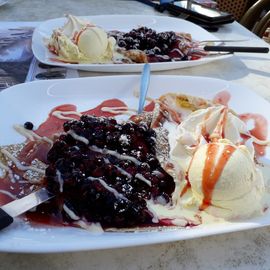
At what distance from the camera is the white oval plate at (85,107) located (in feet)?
1.95

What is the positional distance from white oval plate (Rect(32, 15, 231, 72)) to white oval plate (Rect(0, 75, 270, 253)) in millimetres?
101

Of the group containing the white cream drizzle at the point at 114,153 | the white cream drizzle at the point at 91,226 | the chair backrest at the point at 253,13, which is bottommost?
the chair backrest at the point at 253,13

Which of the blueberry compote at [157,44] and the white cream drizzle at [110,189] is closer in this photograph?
the white cream drizzle at [110,189]

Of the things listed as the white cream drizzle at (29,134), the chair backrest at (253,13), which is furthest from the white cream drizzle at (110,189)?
the chair backrest at (253,13)

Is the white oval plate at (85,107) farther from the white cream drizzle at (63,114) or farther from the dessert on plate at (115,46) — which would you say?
the dessert on plate at (115,46)

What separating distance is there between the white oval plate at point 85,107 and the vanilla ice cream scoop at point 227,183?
0.04m

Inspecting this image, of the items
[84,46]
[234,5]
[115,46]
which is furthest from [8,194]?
[234,5]

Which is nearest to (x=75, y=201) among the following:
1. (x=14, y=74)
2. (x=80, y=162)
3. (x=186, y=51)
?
(x=80, y=162)

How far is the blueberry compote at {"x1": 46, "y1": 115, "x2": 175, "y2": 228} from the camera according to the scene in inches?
26.2

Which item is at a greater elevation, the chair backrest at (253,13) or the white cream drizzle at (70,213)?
the white cream drizzle at (70,213)

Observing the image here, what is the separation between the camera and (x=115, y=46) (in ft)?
4.57

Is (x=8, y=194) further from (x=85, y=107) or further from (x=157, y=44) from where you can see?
(x=157, y=44)

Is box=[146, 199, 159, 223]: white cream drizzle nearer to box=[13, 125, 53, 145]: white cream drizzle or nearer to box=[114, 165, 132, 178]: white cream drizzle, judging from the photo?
box=[114, 165, 132, 178]: white cream drizzle

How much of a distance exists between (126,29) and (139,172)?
1023 mm
